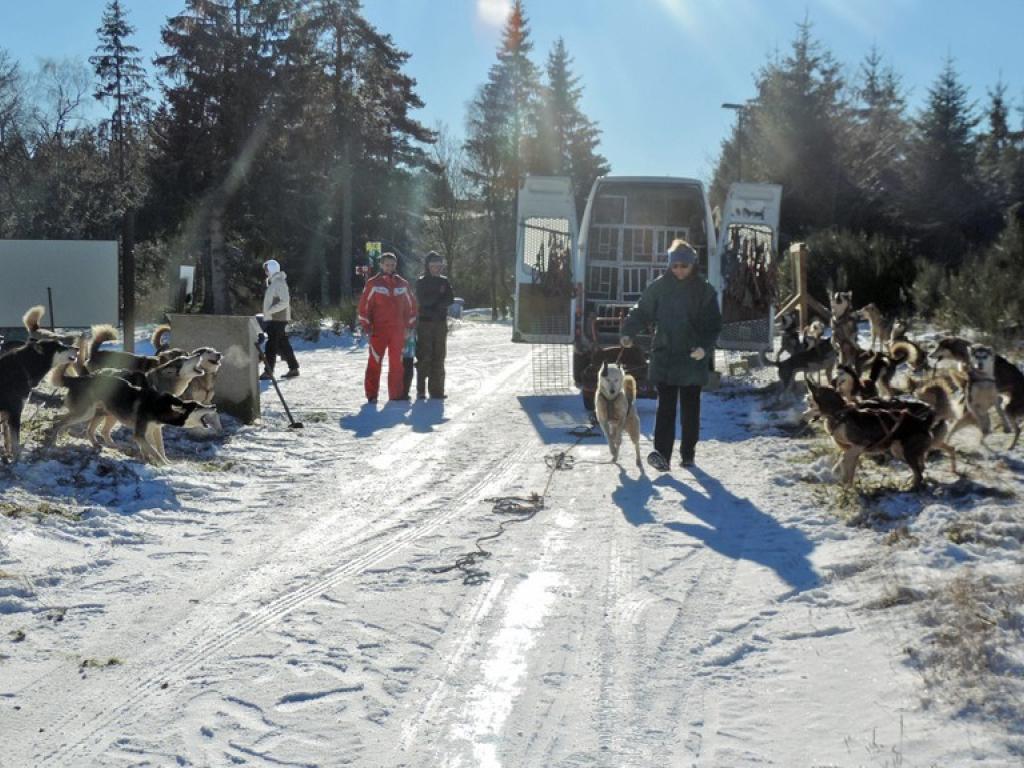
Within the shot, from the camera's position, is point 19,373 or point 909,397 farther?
point 909,397

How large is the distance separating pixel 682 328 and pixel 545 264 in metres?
6.17

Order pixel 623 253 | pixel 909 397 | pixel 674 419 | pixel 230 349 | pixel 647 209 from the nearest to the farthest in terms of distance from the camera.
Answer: pixel 674 419 → pixel 909 397 → pixel 230 349 → pixel 623 253 → pixel 647 209

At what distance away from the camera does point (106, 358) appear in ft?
33.0

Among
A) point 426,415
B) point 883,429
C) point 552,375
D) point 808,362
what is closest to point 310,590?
point 883,429

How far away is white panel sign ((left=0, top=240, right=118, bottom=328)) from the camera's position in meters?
12.4

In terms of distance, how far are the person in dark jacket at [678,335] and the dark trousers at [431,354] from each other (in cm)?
467

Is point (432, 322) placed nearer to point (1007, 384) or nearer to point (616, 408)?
point (616, 408)

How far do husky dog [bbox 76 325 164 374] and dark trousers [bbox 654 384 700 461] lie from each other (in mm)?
4692

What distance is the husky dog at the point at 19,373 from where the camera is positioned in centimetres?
797

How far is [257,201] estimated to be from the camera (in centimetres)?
3122

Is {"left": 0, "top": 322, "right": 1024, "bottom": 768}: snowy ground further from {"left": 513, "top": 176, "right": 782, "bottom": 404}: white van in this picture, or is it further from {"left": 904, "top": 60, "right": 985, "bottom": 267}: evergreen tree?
{"left": 904, "top": 60, "right": 985, "bottom": 267}: evergreen tree

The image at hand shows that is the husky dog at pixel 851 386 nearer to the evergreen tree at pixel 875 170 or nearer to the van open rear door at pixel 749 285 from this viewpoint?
the van open rear door at pixel 749 285

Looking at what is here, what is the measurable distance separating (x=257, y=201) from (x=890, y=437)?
87.8 feet

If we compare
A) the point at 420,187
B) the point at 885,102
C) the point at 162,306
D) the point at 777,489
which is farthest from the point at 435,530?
the point at 885,102
